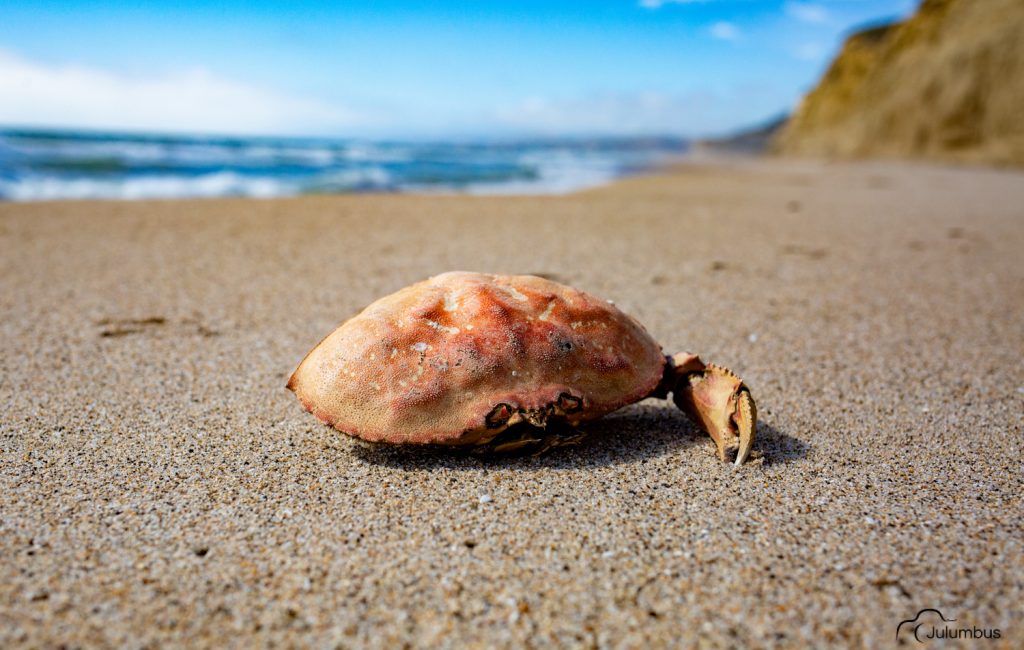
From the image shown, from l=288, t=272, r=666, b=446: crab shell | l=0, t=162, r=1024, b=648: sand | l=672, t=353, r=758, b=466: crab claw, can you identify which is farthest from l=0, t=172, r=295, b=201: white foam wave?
l=672, t=353, r=758, b=466: crab claw

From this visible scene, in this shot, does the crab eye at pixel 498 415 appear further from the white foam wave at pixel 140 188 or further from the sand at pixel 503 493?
the white foam wave at pixel 140 188

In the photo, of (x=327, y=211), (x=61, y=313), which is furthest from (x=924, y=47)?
(x=61, y=313)

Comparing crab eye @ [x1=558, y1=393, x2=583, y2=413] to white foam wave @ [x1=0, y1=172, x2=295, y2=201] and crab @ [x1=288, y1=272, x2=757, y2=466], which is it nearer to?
crab @ [x1=288, y1=272, x2=757, y2=466]

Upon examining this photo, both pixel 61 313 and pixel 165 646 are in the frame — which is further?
pixel 61 313

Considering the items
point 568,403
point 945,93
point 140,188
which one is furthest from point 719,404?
point 945,93

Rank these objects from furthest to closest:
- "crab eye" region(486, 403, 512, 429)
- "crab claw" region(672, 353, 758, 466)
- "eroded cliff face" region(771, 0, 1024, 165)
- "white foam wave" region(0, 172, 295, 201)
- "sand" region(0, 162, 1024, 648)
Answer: "eroded cliff face" region(771, 0, 1024, 165), "white foam wave" region(0, 172, 295, 201), "crab claw" region(672, 353, 758, 466), "crab eye" region(486, 403, 512, 429), "sand" region(0, 162, 1024, 648)

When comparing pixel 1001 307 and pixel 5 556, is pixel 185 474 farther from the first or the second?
pixel 1001 307
